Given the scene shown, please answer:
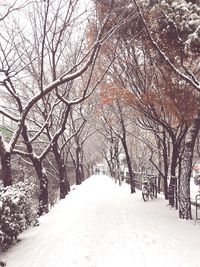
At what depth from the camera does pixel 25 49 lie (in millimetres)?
16672

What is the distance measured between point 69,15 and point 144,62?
193 inches

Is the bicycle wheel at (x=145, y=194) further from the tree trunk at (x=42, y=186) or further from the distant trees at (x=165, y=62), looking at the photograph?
the tree trunk at (x=42, y=186)

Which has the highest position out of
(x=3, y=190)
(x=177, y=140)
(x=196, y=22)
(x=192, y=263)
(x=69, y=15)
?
(x=69, y=15)

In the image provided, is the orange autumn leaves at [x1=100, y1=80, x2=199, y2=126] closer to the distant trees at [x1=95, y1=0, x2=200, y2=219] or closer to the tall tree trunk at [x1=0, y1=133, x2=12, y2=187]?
the distant trees at [x1=95, y1=0, x2=200, y2=219]

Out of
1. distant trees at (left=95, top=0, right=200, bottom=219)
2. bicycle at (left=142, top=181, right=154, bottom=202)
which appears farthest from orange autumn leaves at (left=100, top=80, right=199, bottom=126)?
bicycle at (left=142, top=181, right=154, bottom=202)

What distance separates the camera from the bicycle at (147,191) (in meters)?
19.2

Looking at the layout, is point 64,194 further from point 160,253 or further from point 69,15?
point 160,253

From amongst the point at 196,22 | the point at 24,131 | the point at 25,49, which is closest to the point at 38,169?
the point at 24,131

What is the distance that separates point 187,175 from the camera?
39.6 feet

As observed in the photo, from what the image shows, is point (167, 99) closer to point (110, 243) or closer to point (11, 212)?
point (110, 243)

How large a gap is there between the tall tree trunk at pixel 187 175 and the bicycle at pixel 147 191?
23.2 feet

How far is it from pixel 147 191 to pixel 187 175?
752 cm

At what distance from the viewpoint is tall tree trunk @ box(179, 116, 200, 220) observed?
11.9 meters

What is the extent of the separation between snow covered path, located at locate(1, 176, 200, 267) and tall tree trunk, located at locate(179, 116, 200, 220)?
42 cm
